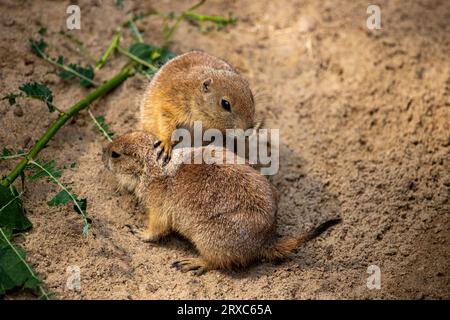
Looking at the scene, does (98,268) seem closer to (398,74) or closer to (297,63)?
(297,63)

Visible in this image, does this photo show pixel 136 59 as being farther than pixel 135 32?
No

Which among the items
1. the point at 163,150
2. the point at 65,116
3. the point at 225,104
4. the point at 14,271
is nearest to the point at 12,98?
the point at 65,116

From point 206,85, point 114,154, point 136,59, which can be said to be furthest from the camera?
point 136,59

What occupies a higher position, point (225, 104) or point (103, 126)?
point (225, 104)

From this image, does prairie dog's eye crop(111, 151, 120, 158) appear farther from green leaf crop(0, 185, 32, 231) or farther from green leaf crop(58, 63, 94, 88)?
green leaf crop(58, 63, 94, 88)

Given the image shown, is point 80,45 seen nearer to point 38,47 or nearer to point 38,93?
point 38,47

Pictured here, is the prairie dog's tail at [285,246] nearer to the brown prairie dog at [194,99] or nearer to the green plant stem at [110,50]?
the brown prairie dog at [194,99]

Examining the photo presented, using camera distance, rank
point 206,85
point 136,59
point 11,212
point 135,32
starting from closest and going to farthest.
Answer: point 11,212 < point 206,85 < point 136,59 < point 135,32

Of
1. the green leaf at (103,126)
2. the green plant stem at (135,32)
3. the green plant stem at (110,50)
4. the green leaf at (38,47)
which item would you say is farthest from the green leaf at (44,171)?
the green plant stem at (135,32)
